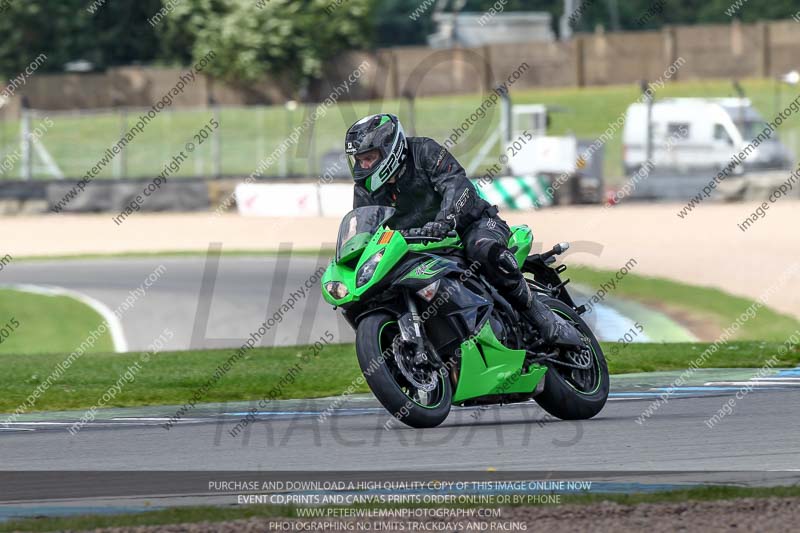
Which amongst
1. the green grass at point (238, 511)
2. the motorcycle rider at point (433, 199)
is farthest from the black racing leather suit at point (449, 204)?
the green grass at point (238, 511)

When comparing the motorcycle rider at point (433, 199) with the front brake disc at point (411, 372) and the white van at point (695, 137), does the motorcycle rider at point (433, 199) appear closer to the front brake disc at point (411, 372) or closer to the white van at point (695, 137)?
the front brake disc at point (411, 372)

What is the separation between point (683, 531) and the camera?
6.04m

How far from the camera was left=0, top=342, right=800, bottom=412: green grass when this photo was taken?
11602mm

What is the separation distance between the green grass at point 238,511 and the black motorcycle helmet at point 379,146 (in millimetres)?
2907

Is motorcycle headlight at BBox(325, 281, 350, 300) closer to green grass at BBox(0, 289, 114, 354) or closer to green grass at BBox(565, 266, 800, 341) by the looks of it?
green grass at BBox(0, 289, 114, 354)

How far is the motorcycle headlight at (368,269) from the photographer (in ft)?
28.3

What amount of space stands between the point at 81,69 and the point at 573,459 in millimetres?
59763

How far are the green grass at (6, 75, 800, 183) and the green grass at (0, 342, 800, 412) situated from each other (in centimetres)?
2200

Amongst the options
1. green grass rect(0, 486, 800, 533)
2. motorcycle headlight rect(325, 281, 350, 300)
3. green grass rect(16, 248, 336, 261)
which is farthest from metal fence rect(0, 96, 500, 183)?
green grass rect(0, 486, 800, 533)

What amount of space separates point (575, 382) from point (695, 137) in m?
29.4

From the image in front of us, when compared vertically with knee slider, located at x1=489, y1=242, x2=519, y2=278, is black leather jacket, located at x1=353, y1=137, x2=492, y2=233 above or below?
above

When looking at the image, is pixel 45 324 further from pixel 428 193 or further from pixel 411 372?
pixel 411 372

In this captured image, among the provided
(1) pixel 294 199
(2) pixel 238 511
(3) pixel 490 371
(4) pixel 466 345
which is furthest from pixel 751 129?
(2) pixel 238 511

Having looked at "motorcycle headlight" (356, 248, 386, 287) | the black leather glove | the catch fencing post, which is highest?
the black leather glove
